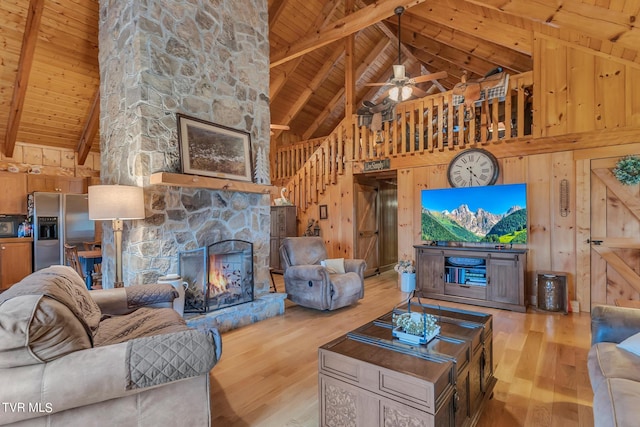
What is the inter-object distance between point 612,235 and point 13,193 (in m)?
9.64

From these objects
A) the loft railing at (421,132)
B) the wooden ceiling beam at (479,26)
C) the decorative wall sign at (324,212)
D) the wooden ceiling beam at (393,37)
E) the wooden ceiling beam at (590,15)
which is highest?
the wooden ceiling beam at (393,37)

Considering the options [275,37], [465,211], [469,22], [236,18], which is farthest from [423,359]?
[275,37]

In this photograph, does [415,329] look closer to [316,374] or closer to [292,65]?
[316,374]

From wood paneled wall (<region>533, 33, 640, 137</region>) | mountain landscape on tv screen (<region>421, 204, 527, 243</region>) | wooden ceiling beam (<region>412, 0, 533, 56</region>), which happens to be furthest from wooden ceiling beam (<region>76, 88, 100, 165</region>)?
wood paneled wall (<region>533, 33, 640, 137</region>)

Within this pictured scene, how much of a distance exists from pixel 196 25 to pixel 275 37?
11.0 ft

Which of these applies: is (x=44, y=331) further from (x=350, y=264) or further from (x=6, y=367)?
(x=350, y=264)

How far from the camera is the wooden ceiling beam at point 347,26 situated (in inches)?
179

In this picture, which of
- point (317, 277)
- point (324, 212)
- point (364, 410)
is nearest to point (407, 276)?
point (317, 277)

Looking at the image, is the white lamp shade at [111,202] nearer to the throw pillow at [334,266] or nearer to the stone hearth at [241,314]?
the stone hearth at [241,314]

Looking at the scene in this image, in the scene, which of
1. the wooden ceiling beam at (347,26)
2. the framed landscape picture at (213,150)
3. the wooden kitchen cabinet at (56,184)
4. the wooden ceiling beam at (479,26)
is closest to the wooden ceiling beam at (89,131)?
the wooden kitchen cabinet at (56,184)

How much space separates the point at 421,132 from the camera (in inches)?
214

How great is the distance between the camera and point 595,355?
69.3 inches

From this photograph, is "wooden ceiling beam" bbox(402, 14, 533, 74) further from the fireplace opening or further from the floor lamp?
the floor lamp

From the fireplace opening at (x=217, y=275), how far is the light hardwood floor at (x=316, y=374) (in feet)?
1.35
